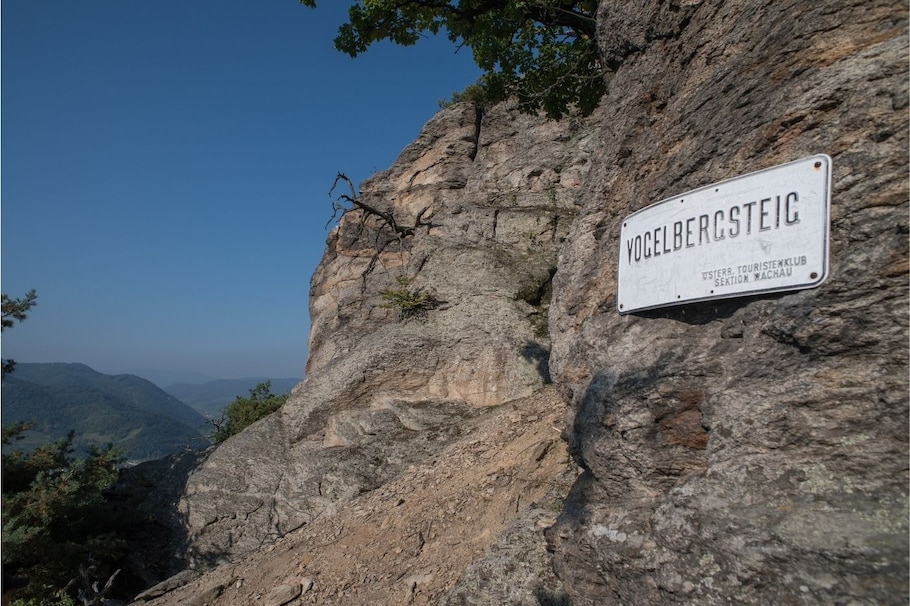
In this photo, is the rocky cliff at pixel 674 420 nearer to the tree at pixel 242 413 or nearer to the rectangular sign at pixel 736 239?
the rectangular sign at pixel 736 239

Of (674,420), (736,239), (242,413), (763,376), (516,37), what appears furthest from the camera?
(242,413)

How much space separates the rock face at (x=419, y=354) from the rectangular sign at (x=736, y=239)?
554 cm

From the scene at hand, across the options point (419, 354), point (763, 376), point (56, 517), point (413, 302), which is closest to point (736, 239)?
point (763, 376)

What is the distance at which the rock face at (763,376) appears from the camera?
8.71 feet

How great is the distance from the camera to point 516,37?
379 inches

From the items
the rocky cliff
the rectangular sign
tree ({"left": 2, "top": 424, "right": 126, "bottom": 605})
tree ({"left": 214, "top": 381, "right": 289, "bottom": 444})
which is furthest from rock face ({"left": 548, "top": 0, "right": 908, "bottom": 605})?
tree ({"left": 214, "top": 381, "right": 289, "bottom": 444})

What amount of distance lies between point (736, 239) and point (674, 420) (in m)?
1.21

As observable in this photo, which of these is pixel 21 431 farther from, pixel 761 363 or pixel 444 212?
pixel 761 363

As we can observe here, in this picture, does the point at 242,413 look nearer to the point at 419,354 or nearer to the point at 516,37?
the point at 419,354

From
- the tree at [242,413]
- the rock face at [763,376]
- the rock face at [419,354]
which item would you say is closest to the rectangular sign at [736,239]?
the rock face at [763,376]

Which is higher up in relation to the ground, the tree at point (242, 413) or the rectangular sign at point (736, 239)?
the rectangular sign at point (736, 239)

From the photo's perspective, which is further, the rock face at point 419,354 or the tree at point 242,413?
the tree at point 242,413

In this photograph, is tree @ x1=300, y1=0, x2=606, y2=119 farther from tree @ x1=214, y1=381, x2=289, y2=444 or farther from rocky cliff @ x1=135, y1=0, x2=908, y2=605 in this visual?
tree @ x1=214, y1=381, x2=289, y2=444

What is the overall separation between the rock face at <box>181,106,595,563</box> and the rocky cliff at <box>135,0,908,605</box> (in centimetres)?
9
